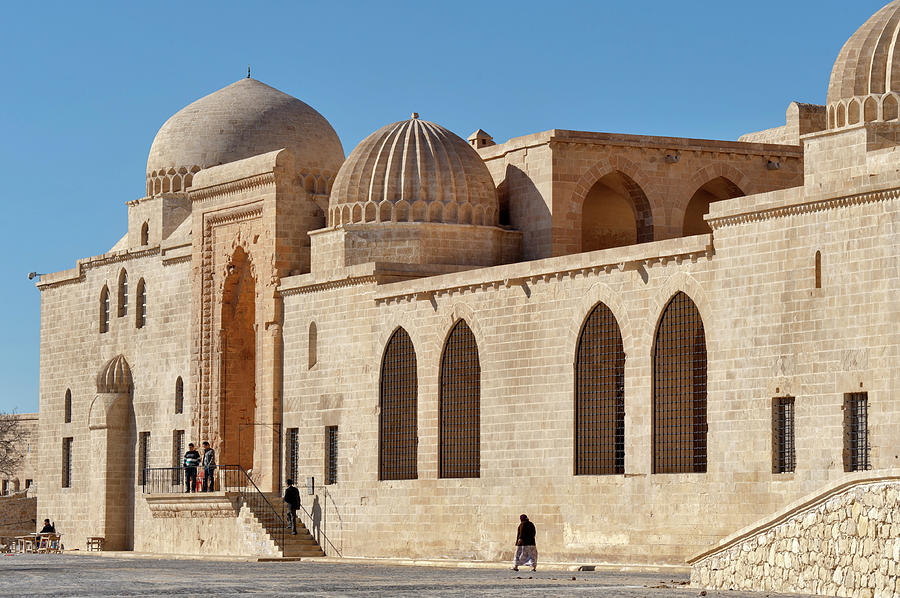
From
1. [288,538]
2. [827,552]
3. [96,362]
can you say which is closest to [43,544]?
[96,362]

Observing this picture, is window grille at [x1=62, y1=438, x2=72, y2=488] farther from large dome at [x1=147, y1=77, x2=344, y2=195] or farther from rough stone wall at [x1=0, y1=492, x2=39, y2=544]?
rough stone wall at [x1=0, y1=492, x2=39, y2=544]

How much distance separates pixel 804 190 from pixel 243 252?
619 inches

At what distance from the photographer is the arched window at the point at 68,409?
A: 42031 millimetres

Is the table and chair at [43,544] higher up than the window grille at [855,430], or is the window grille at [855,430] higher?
the window grille at [855,430]

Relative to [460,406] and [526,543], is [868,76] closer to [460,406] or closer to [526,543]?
[526,543]

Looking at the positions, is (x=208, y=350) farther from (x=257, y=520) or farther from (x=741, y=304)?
(x=741, y=304)

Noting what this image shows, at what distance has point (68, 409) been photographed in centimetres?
4219

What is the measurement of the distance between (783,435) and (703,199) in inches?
437

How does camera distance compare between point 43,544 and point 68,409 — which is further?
point 68,409

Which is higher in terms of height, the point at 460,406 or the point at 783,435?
the point at 460,406

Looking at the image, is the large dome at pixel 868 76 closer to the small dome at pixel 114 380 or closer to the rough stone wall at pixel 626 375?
the rough stone wall at pixel 626 375

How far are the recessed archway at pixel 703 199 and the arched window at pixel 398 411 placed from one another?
6.22 meters

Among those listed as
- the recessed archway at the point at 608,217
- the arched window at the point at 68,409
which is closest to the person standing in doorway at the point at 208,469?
the arched window at the point at 68,409

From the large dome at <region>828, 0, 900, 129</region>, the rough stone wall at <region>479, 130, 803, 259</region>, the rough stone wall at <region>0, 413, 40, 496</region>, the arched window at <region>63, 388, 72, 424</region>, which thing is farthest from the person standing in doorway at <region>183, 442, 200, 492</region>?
the rough stone wall at <region>0, 413, 40, 496</region>
